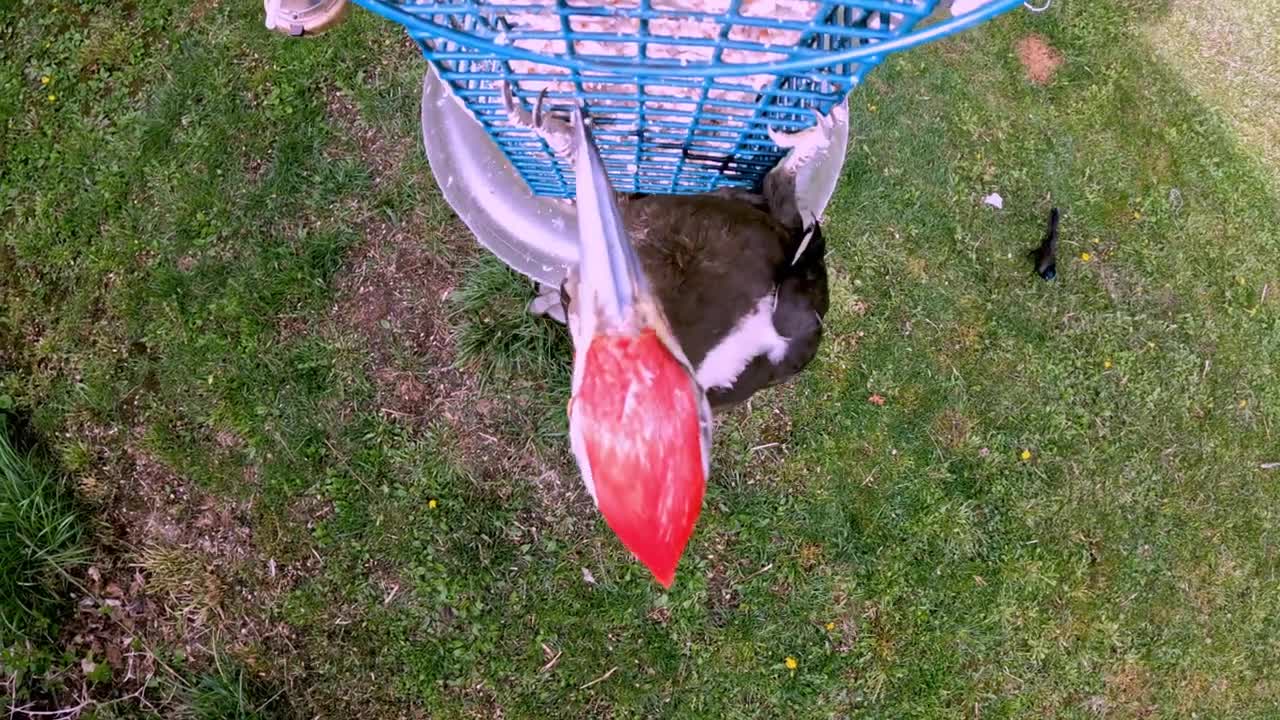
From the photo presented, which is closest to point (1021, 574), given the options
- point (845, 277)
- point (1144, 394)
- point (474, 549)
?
point (1144, 394)

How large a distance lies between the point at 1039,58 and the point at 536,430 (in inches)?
94.2

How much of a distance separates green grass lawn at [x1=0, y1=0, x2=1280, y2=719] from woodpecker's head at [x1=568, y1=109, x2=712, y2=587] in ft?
4.97

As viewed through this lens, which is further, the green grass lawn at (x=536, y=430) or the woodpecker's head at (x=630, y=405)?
the green grass lawn at (x=536, y=430)

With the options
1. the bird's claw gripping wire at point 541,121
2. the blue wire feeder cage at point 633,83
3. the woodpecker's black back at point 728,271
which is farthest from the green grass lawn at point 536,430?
the bird's claw gripping wire at point 541,121

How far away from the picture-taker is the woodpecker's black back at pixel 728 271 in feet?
6.95

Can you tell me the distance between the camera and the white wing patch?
2.18m

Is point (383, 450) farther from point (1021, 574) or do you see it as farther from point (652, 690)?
point (1021, 574)

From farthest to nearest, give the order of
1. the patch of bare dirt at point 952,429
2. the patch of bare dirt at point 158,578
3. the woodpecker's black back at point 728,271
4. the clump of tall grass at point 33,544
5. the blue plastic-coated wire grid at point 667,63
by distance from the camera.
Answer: the patch of bare dirt at point 952,429, the patch of bare dirt at point 158,578, the clump of tall grass at point 33,544, the woodpecker's black back at point 728,271, the blue plastic-coated wire grid at point 667,63

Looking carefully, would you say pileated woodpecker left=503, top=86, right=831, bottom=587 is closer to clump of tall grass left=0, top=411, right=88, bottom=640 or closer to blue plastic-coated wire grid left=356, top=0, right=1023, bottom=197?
blue plastic-coated wire grid left=356, top=0, right=1023, bottom=197

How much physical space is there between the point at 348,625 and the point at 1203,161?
145 inches

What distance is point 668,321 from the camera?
186cm

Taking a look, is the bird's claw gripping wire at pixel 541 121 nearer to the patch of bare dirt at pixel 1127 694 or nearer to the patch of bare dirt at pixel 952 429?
the patch of bare dirt at pixel 952 429

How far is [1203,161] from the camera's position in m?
3.29

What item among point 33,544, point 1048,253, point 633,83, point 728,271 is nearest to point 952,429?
point 1048,253
